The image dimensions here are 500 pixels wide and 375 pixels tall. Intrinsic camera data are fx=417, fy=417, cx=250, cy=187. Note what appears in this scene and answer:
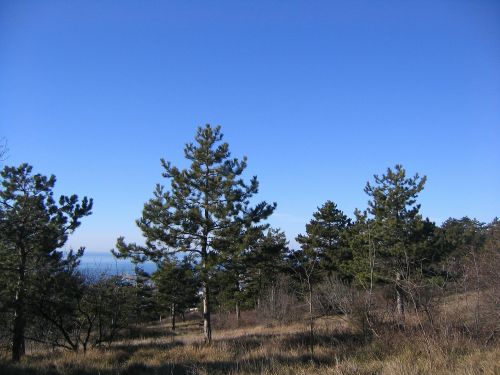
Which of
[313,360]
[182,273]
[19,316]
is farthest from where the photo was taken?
[182,273]

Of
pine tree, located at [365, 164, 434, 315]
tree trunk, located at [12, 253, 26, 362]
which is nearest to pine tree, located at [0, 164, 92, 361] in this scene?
tree trunk, located at [12, 253, 26, 362]

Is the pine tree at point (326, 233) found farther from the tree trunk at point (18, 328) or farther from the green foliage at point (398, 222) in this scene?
the tree trunk at point (18, 328)

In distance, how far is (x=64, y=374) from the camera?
9688 millimetres

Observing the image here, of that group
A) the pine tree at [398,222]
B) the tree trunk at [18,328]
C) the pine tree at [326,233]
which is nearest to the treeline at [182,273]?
the tree trunk at [18,328]

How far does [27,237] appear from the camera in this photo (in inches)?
595

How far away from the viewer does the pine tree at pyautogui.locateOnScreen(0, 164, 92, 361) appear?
14.7 m

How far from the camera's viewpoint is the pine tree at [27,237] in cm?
1474

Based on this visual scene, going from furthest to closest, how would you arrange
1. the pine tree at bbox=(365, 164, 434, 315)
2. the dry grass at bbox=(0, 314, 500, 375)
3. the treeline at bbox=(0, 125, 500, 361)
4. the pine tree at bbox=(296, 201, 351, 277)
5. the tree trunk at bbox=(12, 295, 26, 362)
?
the pine tree at bbox=(296, 201, 351, 277) < the pine tree at bbox=(365, 164, 434, 315) < the tree trunk at bbox=(12, 295, 26, 362) < the treeline at bbox=(0, 125, 500, 361) < the dry grass at bbox=(0, 314, 500, 375)

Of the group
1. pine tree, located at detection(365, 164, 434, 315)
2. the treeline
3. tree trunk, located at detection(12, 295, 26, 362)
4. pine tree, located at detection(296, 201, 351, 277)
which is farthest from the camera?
pine tree, located at detection(296, 201, 351, 277)

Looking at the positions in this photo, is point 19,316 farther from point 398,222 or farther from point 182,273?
point 398,222

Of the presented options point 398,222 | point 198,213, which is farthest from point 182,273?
point 398,222

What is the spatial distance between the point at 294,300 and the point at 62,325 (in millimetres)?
22666

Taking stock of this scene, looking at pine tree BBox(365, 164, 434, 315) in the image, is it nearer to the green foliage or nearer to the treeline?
the green foliage

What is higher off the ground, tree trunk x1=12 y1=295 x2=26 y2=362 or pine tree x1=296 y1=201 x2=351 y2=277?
pine tree x1=296 y1=201 x2=351 y2=277
